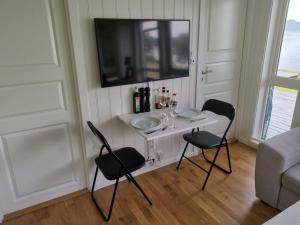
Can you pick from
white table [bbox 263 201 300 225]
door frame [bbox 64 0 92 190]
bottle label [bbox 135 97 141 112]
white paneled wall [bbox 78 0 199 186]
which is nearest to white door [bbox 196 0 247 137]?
white paneled wall [bbox 78 0 199 186]

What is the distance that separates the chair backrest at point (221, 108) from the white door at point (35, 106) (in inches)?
55.1

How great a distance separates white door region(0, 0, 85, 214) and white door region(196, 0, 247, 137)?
1442 millimetres

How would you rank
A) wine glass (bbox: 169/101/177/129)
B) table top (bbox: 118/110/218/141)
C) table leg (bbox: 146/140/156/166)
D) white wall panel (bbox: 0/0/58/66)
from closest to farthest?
white wall panel (bbox: 0/0/58/66) → table top (bbox: 118/110/218/141) → wine glass (bbox: 169/101/177/129) → table leg (bbox: 146/140/156/166)

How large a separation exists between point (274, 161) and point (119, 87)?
1464 mm

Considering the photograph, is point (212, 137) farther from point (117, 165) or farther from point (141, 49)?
point (141, 49)

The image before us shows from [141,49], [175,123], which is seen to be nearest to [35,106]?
[141,49]

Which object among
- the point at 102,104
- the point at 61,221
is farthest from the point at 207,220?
the point at 102,104

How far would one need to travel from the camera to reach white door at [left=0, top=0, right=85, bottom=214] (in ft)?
5.42

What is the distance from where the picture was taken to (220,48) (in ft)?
8.75

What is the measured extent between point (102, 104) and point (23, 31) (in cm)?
83

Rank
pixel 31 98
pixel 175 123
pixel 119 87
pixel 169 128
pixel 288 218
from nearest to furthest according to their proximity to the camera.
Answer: pixel 288 218 < pixel 31 98 < pixel 169 128 < pixel 175 123 < pixel 119 87

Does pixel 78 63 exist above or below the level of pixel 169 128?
above

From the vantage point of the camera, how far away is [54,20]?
5.72 feet

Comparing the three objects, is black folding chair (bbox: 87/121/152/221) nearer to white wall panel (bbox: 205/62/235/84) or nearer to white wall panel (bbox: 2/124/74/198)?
white wall panel (bbox: 2/124/74/198)
